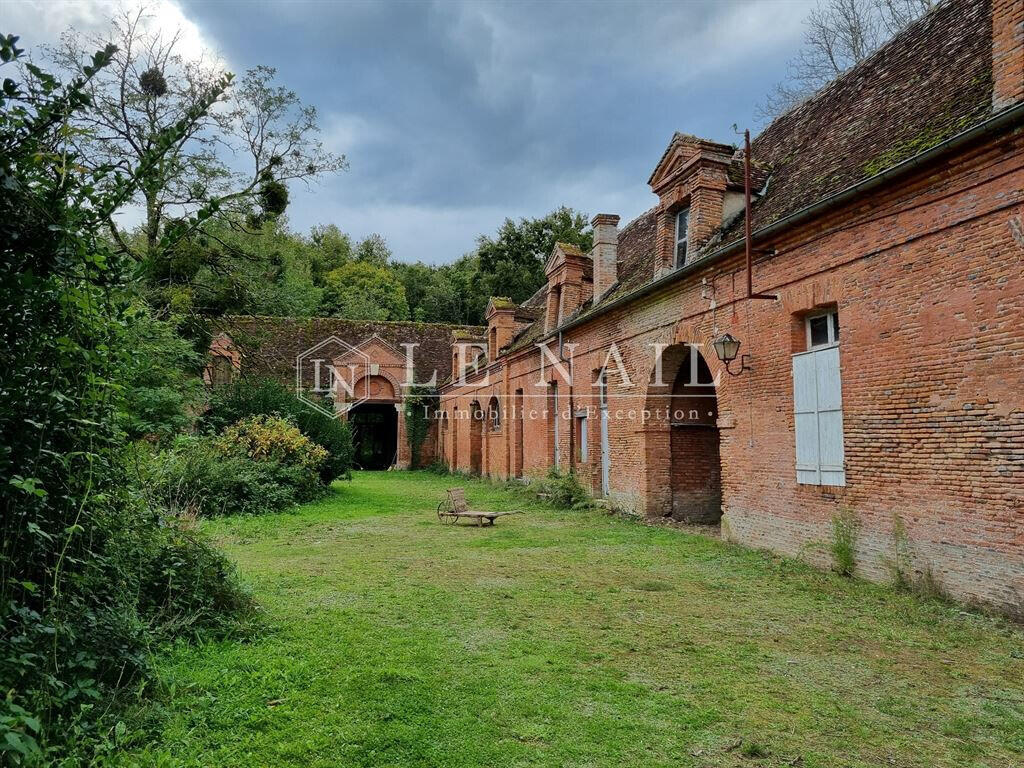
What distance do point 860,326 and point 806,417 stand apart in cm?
153

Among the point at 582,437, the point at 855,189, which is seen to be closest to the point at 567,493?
the point at 582,437

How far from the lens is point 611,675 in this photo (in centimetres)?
473

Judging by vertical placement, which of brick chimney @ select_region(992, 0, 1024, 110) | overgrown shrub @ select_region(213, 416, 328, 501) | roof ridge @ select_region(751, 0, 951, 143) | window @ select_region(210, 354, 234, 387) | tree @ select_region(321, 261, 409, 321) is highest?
tree @ select_region(321, 261, 409, 321)

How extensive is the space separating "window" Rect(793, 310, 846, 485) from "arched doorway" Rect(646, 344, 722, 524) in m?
4.09

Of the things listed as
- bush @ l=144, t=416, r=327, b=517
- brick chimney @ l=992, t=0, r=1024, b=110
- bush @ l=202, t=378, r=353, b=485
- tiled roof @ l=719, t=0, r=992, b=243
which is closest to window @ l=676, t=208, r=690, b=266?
tiled roof @ l=719, t=0, r=992, b=243

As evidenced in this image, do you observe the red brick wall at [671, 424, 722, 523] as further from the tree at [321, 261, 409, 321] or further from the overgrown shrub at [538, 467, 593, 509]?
the tree at [321, 261, 409, 321]

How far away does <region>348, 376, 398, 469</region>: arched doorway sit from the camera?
108 ft

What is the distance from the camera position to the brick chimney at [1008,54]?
621 centimetres

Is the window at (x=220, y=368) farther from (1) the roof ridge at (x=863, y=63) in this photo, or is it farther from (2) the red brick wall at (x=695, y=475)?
(1) the roof ridge at (x=863, y=63)

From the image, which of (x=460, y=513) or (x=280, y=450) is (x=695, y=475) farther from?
(x=280, y=450)

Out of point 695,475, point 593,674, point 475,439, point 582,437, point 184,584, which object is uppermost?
point 582,437

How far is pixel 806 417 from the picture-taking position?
28.7ft

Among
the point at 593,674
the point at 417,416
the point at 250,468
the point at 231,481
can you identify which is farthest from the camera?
the point at 417,416

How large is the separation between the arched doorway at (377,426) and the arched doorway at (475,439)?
6.96m
